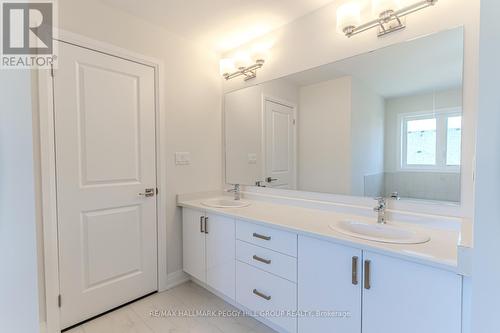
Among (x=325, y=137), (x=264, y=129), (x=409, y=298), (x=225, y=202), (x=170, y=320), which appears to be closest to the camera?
(x=409, y=298)

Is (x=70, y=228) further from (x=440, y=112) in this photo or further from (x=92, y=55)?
(x=440, y=112)

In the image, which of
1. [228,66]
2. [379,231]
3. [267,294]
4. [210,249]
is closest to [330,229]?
[379,231]

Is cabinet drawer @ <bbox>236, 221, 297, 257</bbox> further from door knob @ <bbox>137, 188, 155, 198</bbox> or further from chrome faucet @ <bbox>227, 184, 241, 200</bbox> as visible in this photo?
door knob @ <bbox>137, 188, 155, 198</bbox>

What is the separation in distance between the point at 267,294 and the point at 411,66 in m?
1.73

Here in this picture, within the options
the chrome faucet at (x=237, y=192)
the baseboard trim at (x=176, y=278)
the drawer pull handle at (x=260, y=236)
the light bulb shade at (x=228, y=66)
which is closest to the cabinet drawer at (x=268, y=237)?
the drawer pull handle at (x=260, y=236)

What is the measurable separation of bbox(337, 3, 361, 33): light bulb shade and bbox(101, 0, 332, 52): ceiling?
0.21 meters

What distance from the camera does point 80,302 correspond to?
1.78 m

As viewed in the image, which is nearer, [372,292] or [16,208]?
[16,208]

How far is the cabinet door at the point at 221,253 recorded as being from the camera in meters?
1.89

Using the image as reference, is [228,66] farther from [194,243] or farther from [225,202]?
[194,243]

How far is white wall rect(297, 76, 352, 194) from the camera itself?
1.82 metres

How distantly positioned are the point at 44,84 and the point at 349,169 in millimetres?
2159

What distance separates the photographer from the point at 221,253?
6.47 ft

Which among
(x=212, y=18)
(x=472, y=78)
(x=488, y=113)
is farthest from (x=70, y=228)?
(x=472, y=78)
